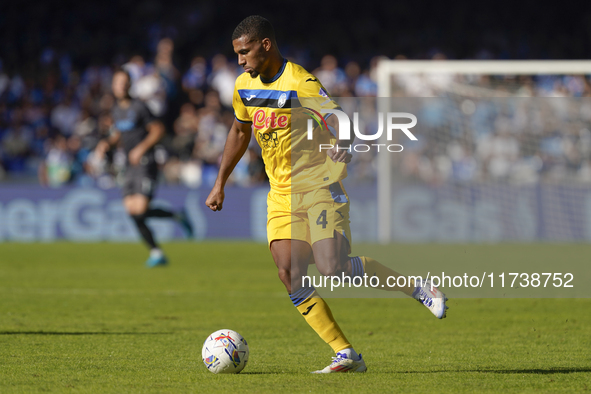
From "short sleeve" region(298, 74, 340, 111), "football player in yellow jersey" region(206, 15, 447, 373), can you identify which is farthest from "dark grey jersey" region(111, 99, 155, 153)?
"short sleeve" region(298, 74, 340, 111)

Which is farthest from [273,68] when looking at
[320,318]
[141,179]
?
[141,179]

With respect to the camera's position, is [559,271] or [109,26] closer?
[559,271]

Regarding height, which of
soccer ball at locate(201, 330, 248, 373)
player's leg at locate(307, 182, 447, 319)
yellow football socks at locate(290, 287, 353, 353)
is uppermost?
player's leg at locate(307, 182, 447, 319)

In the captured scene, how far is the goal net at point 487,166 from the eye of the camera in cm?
1475

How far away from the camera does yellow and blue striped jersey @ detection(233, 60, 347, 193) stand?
503cm

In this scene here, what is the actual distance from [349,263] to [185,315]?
3.05m

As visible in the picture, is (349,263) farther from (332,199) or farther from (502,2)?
(502,2)

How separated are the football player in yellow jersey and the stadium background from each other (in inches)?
397

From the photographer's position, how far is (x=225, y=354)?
4965mm

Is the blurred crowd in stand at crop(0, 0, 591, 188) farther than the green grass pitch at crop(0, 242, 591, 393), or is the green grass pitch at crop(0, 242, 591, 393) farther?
the blurred crowd in stand at crop(0, 0, 591, 188)

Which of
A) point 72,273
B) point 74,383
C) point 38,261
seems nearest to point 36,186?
point 38,261

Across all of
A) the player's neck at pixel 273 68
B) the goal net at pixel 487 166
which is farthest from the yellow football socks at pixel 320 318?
the goal net at pixel 487 166

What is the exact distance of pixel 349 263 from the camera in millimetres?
5078

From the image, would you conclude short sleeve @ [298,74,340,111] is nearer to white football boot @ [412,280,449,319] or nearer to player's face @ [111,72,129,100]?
white football boot @ [412,280,449,319]
